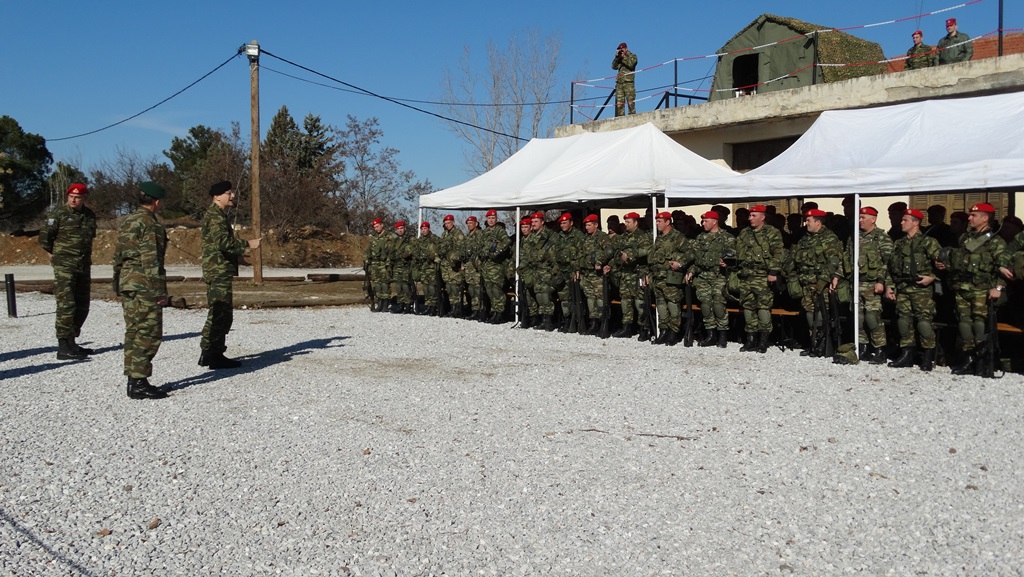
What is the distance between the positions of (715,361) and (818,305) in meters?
1.39

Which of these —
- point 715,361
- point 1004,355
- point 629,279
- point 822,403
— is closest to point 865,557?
point 822,403

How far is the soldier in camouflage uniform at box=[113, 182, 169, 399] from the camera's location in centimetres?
723

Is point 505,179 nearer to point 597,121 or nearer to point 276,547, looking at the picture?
point 597,121

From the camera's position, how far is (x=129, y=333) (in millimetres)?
7227

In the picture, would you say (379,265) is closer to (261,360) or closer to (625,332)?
(625,332)

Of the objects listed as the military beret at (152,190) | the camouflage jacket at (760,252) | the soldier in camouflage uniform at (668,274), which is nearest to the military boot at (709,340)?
the soldier in camouflage uniform at (668,274)

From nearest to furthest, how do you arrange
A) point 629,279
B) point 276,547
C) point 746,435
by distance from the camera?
1. point 276,547
2. point 746,435
3. point 629,279

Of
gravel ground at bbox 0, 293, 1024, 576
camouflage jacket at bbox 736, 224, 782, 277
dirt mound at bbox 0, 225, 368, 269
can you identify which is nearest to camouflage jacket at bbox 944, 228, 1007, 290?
gravel ground at bbox 0, 293, 1024, 576

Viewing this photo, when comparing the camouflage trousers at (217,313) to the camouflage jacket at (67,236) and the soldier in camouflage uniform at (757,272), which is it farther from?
the soldier in camouflage uniform at (757,272)

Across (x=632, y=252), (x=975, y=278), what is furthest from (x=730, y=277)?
(x=975, y=278)

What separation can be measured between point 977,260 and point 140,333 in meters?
7.85

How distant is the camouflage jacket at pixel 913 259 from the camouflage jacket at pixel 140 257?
729 cm

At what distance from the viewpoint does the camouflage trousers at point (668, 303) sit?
10828 mm

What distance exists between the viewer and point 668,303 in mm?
10922
